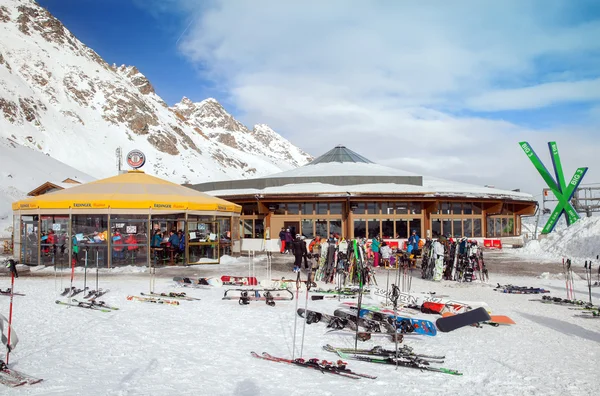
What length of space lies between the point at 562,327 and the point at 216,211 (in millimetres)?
14831

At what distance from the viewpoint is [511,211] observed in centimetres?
3316

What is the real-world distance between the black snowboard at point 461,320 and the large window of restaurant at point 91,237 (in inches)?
545

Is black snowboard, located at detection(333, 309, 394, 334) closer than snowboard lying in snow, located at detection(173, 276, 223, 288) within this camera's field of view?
Yes

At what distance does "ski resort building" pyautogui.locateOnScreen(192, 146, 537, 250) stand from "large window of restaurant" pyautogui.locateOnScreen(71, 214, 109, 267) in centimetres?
972

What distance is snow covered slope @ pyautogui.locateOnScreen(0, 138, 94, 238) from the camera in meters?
51.7

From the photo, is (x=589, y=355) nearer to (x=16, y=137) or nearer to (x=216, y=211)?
(x=216, y=211)

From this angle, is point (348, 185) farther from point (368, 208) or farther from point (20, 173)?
point (20, 173)

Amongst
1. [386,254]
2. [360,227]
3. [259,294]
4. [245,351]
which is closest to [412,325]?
[245,351]

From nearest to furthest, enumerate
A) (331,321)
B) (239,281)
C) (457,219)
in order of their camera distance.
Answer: (331,321) < (239,281) < (457,219)

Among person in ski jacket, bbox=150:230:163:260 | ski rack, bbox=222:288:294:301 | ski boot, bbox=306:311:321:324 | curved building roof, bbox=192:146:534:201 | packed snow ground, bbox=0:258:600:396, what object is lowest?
packed snow ground, bbox=0:258:600:396

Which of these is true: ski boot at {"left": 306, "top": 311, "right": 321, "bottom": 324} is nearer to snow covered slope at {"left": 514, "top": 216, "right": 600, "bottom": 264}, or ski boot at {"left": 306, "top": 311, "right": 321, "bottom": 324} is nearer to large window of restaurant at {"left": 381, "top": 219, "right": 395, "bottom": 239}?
snow covered slope at {"left": 514, "top": 216, "right": 600, "bottom": 264}

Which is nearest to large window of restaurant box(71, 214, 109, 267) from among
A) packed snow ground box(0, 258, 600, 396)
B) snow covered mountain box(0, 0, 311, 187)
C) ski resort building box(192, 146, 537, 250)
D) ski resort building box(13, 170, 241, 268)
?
ski resort building box(13, 170, 241, 268)

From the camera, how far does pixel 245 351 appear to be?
7461 mm

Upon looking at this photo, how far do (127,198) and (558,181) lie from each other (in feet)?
85.0
